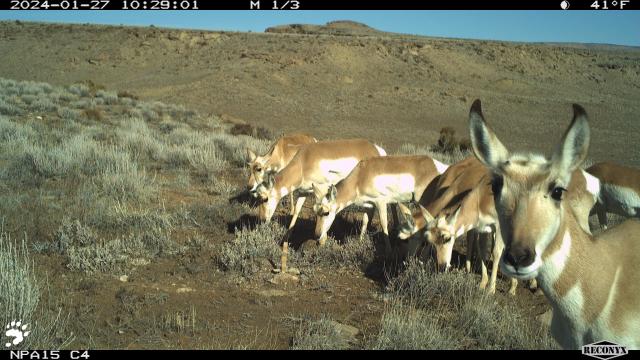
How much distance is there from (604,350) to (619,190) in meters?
5.42

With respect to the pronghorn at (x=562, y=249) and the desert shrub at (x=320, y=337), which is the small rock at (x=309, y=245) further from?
the pronghorn at (x=562, y=249)

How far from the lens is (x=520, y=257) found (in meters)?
2.64

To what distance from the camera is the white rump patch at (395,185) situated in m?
8.94

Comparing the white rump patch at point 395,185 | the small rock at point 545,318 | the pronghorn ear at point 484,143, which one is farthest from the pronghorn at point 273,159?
the pronghorn ear at point 484,143

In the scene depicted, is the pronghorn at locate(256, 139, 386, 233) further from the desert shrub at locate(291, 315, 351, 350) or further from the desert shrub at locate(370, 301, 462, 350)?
the desert shrub at locate(370, 301, 462, 350)

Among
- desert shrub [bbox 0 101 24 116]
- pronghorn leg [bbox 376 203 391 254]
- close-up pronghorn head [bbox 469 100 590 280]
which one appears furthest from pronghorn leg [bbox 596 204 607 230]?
desert shrub [bbox 0 101 24 116]

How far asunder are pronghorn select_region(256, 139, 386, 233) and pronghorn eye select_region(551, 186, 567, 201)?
23.2 ft

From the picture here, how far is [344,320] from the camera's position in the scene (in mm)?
5633

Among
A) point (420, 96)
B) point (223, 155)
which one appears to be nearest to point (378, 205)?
point (223, 155)

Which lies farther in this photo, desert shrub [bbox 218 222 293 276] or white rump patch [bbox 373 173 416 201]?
white rump patch [bbox 373 173 416 201]

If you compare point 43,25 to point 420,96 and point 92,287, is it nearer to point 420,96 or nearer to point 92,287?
point 420,96

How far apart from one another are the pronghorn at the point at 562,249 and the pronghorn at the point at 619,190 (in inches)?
193

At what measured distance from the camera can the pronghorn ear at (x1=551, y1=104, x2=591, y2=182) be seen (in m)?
2.60

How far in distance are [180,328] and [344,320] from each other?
181 cm
